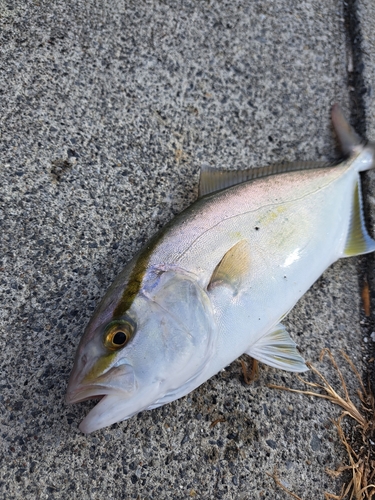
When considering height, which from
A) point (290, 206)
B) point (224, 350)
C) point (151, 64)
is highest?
point (151, 64)

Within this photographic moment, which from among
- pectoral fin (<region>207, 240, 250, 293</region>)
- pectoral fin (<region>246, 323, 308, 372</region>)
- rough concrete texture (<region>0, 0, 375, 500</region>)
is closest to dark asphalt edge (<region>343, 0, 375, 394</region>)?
rough concrete texture (<region>0, 0, 375, 500</region>)

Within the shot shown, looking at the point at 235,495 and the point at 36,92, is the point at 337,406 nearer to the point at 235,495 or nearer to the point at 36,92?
the point at 235,495

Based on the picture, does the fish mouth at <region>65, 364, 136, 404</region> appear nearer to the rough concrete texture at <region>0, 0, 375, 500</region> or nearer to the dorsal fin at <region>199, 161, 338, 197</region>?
the rough concrete texture at <region>0, 0, 375, 500</region>

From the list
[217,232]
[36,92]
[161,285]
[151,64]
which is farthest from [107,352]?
[151,64]

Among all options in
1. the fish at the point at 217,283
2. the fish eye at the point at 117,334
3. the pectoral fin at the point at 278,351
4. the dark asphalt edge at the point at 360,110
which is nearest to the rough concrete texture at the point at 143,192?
the dark asphalt edge at the point at 360,110

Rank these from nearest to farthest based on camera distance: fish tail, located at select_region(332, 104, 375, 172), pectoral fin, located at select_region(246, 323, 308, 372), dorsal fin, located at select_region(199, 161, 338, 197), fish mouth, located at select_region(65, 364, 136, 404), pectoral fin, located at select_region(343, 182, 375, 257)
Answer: fish mouth, located at select_region(65, 364, 136, 404), pectoral fin, located at select_region(246, 323, 308, 372), dorsal fin, located at select_region(199, 161, 338, 197), pectoral fin, located at select_region(343, 182, 375, 257), fish tail, located at select_region(332, 104, 375, 172)

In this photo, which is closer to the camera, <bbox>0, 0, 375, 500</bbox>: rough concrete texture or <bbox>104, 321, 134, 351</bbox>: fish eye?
<bbox>104, 321, 134, 351</bbox>: fish eye

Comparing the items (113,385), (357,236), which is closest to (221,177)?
(357,236)
